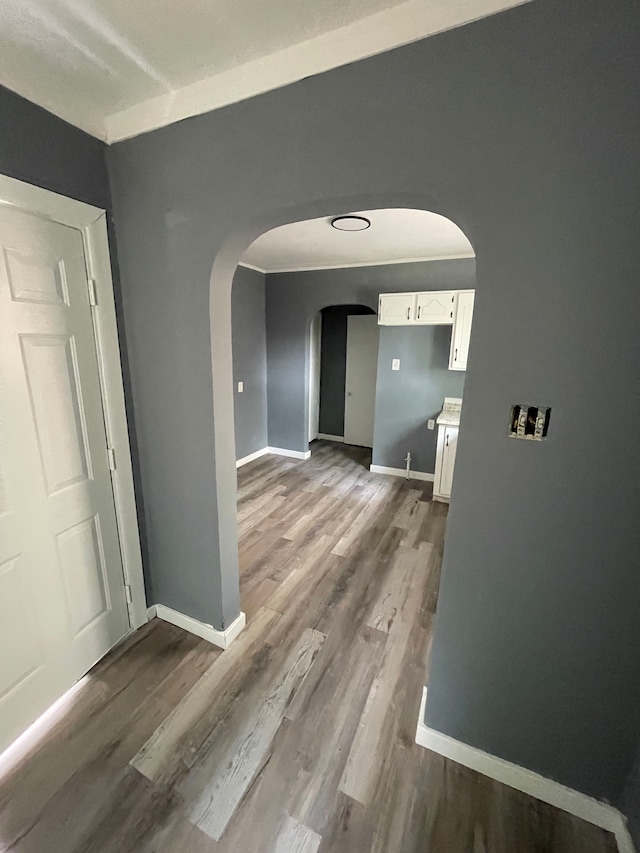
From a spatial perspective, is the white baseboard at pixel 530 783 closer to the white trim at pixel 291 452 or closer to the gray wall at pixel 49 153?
the gray wall at pixel 49 153

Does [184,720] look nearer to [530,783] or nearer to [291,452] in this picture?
[530,783]

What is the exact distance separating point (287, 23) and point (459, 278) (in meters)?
3.05

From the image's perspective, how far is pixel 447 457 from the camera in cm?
352

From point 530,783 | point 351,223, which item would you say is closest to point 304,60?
point 351,223

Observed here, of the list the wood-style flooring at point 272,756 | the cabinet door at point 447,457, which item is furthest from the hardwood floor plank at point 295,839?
the cabinet door at point 447,457

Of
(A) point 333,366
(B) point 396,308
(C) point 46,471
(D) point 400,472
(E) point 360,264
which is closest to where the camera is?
(C) point 46,471

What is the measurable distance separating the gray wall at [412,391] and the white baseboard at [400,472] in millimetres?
52

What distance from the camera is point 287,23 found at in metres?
1.03

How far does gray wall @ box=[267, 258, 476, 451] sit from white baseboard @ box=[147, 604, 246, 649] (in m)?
3.03

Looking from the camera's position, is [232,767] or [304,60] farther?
[232,767]

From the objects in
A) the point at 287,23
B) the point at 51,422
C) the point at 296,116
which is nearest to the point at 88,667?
the point at 51,422

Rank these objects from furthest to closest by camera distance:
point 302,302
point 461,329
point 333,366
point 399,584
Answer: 1. point 333,366
2. point 302,302
3. point 461,329
4. point 399,584

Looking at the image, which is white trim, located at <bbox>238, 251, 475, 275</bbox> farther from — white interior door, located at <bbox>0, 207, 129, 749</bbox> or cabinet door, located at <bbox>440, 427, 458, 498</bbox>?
white interior door, located at <bbox>0, 207, 129, 749</bbox>

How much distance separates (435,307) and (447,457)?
152 cm
